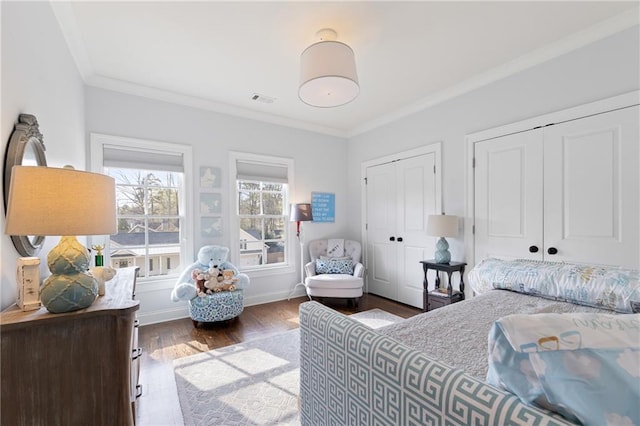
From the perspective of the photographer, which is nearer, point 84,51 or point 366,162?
point 84,51

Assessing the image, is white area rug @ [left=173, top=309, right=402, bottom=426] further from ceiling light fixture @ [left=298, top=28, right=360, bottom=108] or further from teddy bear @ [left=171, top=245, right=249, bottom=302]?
ceiling light fixture @ [left=298, top=28, right=360, bottom=108]

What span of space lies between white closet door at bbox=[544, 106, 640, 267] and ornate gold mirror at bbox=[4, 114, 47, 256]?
3657mm

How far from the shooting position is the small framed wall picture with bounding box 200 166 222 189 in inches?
136

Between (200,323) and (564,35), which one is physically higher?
(564,35)

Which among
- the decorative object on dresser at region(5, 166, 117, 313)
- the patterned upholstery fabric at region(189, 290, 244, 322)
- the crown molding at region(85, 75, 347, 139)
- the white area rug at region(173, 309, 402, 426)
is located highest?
the crown molding at region(85, 75, 347, 139)

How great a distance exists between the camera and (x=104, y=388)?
3.62 feet

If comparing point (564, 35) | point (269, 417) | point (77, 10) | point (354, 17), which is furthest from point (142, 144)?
point (564, 35)

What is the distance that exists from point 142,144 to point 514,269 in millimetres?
3789

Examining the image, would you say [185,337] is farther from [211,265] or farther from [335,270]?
[335,270]

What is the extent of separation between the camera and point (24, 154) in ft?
4.34

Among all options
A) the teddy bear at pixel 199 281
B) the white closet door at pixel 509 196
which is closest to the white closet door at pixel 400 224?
the white closet door at pixel 509 196

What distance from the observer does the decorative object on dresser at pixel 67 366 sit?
97cm

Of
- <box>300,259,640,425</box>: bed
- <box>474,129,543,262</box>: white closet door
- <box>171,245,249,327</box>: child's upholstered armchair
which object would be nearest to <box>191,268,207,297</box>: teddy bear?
<box>171,245,249,327</box>: child's upholstered armchair

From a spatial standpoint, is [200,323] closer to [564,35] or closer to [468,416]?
[468,416]
